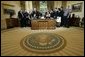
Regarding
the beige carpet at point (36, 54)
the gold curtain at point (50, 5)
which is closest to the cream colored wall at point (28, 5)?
the gold curtain at point (50, 5)

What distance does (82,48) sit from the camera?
182 inches

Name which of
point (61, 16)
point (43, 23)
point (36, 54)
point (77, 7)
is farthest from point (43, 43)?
point (77, 7)

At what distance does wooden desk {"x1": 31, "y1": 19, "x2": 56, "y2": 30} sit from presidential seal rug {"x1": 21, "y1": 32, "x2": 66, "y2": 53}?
6.00 ft

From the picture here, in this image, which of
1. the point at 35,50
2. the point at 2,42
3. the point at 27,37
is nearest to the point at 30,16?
the point at 27,37

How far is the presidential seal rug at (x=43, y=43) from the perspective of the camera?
15.3ft

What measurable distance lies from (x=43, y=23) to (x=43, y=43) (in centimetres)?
273

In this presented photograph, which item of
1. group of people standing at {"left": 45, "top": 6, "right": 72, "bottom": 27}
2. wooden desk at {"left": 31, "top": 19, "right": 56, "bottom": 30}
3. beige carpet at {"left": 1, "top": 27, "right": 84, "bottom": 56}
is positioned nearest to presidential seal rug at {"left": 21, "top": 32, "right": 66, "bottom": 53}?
beige carpet at {"left": 1, "top": 27, "right": 84, "bottom": 56}

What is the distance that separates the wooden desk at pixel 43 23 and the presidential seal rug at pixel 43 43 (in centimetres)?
183

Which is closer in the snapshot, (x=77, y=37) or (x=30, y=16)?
(x=77, y=37)

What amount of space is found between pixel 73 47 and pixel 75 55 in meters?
0.70

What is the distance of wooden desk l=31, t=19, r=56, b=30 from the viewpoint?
7.64m

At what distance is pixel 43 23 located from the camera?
25.2ft

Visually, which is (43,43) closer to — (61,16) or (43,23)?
(43,23)

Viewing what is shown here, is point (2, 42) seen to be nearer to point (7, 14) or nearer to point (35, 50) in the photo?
point (35, 50)
